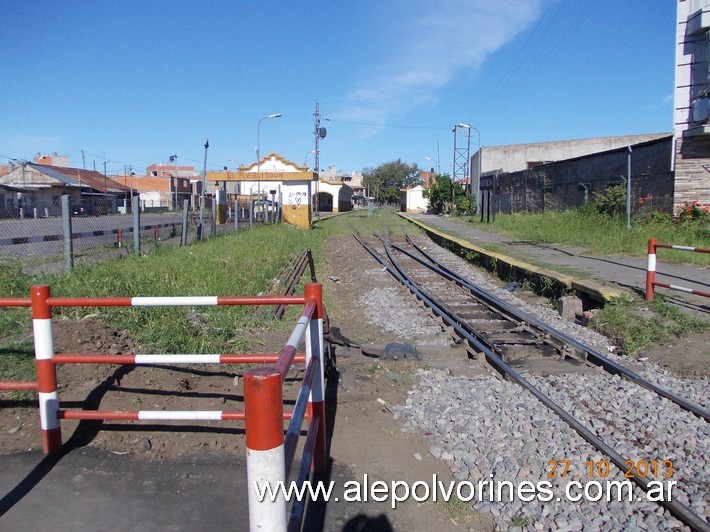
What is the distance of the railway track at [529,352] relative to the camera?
427 cm

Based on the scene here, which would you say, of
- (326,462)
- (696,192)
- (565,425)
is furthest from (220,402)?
(696,192)

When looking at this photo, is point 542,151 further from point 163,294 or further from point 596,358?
point 163,294

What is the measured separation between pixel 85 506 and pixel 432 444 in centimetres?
231

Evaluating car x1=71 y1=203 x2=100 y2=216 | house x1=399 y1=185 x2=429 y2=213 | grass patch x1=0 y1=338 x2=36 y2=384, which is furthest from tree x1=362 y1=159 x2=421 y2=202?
grass patch x1=0 y1=338 x2=36 y2=384

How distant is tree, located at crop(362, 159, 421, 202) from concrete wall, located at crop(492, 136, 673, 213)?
8994 cm

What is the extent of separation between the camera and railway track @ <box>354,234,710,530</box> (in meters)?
4.27

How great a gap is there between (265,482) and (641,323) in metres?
7.15

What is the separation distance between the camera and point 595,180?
24.8m

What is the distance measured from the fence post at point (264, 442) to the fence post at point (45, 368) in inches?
91.3

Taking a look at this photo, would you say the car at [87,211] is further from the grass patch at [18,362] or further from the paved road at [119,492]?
the paved road at [119,492]

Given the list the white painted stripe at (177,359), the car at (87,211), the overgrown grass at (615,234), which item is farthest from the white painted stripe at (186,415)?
the car at (87,211)

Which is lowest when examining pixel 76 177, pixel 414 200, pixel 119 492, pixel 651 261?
pixel 119 492
